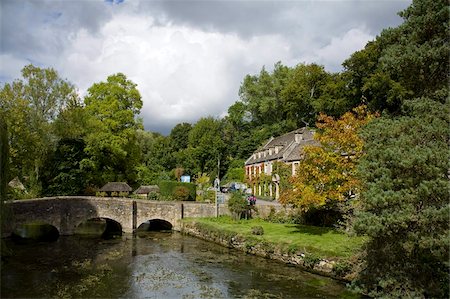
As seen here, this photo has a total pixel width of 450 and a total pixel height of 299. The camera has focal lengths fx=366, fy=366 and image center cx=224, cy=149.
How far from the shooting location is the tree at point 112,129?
133 ft

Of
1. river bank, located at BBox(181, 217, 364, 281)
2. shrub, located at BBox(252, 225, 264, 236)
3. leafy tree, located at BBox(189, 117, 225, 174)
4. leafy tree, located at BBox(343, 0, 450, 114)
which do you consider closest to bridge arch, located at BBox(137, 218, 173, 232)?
river bank, located at BBox(181, 217, 364, 281)

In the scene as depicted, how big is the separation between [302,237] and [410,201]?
40.9 ft

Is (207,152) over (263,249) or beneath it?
over

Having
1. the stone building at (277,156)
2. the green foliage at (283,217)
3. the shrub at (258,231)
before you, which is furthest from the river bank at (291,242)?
the stone building at (277,156)

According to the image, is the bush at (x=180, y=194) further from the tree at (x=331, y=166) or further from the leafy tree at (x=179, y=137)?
the leafy tree at (x=179, y=137)

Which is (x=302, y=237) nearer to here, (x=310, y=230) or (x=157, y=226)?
(x=310, y=230)

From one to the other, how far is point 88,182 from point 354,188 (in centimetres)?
3021

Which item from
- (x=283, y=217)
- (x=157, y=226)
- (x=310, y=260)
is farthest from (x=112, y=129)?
(x=310, y=260)

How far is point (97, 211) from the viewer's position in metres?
34.1

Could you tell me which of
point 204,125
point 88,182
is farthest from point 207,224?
point 204,125

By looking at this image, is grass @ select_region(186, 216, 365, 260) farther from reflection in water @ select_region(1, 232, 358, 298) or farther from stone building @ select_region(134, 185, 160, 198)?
stone building @ select_region(134, 185, 160, 198)

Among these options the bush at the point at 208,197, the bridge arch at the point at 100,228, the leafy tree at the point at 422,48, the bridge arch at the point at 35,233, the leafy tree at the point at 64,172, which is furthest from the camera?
the bush at the point at 208,197

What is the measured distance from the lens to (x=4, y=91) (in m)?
32.2

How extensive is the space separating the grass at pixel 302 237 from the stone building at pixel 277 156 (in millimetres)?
11130
